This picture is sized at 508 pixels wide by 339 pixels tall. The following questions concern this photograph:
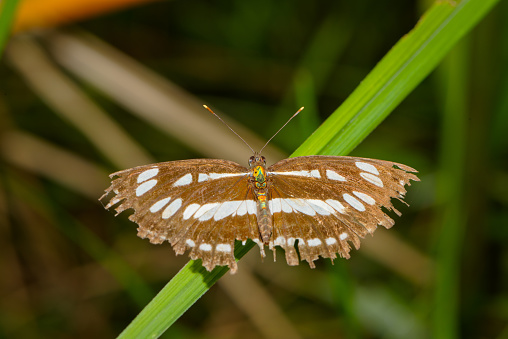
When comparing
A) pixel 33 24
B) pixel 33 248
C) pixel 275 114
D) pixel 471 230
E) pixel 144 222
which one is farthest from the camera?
pixel 275 114

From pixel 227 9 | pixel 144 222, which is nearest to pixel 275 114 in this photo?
pixel 227 9

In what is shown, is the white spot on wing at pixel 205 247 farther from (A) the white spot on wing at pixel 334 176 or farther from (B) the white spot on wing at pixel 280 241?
(A) the white spot on wing at pixel 334 176

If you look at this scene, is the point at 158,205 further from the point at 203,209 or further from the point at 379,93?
the point at 379,93

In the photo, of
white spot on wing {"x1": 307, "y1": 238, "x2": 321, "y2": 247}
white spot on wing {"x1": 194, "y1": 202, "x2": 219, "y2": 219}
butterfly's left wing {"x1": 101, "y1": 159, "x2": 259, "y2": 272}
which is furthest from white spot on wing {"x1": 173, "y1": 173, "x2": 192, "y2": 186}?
white spot on wing {"x1": 307, "y1": 238, "x2": 321, "y2": 247}

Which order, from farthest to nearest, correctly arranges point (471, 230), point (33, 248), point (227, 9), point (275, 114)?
point (227, 9), point (275, 114), point (33, 248), point (471, 230)

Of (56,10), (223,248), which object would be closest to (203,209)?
(223,248)

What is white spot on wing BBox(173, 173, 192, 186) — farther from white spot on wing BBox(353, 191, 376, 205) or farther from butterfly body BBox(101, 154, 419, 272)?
white spot on wing BBox(353, 191, 376, 205)

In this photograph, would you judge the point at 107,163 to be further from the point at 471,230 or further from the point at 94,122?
the point at 471,230
